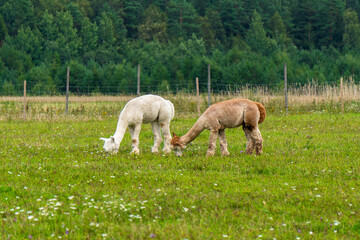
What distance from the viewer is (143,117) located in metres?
12.7

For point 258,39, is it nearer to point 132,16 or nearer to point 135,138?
point 132,16

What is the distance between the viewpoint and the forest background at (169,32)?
245ft

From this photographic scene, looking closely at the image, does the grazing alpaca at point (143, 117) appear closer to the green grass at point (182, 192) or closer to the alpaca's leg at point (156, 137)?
the alpaca's leg at point (156, 137)

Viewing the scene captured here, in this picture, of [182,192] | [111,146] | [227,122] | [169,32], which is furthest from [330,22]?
[182,192]

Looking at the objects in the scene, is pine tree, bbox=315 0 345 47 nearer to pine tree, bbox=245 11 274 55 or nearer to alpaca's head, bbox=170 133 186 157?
pine tree, bbox=245 11 274 55

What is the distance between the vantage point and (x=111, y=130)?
58.5ft

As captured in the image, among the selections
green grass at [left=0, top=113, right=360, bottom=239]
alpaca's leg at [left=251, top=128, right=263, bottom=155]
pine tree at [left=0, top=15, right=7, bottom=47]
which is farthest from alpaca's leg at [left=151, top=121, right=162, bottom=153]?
pine tree at [left=0, top=15, right=7, bottom=47]

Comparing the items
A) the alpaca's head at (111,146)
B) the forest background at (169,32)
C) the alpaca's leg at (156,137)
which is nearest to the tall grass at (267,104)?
the alpaca's leg at (156,137)

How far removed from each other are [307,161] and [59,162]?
5659 millimetres

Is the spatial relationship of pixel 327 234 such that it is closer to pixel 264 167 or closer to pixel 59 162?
pixel 264 167

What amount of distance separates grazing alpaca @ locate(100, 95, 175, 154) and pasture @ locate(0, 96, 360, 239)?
1.48 feet

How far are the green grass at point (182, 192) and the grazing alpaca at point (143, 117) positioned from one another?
49cm

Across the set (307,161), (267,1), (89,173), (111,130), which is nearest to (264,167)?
(307,161)

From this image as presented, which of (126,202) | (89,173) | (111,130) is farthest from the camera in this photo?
(111,130)
